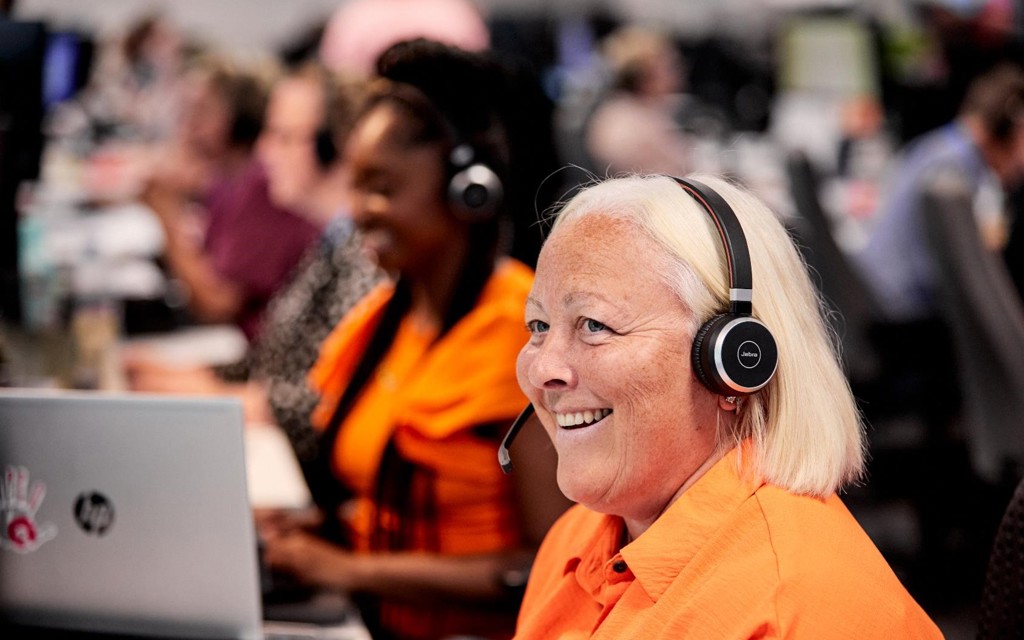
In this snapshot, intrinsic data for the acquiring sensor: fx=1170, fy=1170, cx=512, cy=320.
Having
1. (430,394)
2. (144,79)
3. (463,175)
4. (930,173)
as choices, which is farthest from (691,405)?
(144,79)

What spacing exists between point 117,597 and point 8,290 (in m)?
1.41

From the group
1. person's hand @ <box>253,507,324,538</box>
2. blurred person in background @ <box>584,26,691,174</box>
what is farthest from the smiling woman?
blurred person in background @ <box>584,26,691,174</box>

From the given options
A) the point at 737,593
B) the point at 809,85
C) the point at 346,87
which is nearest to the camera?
the point at 737,593

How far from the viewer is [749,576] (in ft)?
3.10

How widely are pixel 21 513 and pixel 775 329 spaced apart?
89 centimetres

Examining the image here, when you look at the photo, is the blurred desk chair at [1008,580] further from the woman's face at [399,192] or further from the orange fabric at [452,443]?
the woman's face at [399,192]

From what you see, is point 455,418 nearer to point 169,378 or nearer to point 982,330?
point 169,378

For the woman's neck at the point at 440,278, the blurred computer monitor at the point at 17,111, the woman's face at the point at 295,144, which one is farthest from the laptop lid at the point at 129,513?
the woman's face at the point at 295,144

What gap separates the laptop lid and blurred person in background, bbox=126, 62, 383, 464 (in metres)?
0.69

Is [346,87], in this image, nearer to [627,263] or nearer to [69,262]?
[69,262]

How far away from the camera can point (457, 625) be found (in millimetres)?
1805

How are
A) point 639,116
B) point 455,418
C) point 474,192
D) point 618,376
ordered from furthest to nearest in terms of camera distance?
point 639,116
point 474,192
point 455,418
point 618,376

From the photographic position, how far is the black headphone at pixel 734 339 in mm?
989

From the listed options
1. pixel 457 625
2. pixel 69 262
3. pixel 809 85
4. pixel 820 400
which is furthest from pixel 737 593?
pixel 809 85
